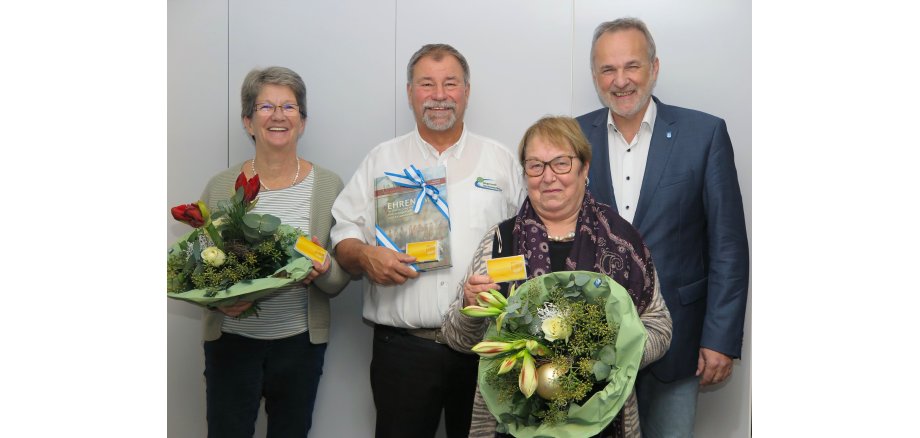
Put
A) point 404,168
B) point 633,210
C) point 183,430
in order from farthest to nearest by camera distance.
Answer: point 183,430 < point 404,168 < point 633,210

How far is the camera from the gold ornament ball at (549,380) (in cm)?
199

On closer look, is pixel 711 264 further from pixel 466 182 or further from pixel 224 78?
pixel 224 78

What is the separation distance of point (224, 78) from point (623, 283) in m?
1.76

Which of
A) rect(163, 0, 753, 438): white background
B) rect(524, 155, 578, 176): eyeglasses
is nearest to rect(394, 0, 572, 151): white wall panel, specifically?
rect(163, 0, 753, 438): white background

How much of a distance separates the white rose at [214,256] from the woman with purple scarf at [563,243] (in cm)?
81

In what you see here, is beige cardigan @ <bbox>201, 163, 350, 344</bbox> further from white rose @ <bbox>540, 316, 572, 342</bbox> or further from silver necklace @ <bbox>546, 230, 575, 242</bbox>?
white rose @ <bbox>540, 316, 572, 342</bbox>

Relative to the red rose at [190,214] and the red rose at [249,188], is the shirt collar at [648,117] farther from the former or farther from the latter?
the red rose at [190,214]

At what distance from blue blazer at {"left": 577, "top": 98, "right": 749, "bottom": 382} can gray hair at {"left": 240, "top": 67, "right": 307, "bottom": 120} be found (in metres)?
1.10

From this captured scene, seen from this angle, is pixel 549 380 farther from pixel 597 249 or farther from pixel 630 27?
pixel 630 27

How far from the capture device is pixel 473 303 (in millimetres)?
2287

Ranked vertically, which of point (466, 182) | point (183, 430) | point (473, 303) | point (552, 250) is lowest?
point (183, 430)

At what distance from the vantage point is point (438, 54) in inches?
109

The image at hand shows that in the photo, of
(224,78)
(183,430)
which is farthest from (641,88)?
(183,430)

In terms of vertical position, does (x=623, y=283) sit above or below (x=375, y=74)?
below
